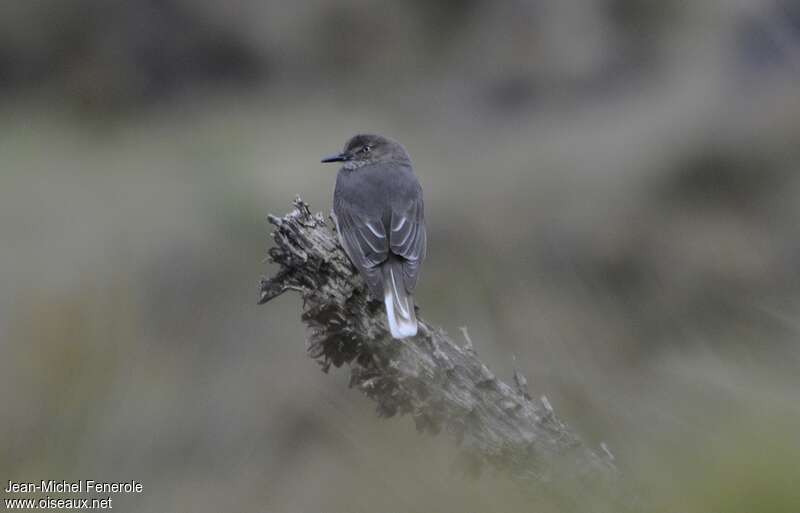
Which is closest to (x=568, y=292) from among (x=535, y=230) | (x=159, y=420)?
(x=535, y=230)

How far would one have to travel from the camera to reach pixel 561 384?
1352mm

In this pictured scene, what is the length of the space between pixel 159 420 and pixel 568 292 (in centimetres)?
265

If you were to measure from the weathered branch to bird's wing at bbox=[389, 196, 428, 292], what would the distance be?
86 centimetres

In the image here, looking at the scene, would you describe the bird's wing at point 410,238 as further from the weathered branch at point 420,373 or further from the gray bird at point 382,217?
the weathered branch at point 420,373

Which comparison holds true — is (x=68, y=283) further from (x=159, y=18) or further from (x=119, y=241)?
(x=159, y=18)

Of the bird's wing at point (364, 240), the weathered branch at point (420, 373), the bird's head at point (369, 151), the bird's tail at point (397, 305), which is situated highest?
the bird's head at point (369, 151)

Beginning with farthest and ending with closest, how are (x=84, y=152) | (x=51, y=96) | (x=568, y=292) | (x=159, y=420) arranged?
(x=51, y=96) → (x=84, y=152) → (x=568, y=292) → (x=159, y=420)

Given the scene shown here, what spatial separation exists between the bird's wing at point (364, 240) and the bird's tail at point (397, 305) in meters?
0.04

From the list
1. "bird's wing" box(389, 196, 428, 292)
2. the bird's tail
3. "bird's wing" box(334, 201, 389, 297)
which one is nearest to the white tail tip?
the bird's tail

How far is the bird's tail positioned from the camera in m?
2.71

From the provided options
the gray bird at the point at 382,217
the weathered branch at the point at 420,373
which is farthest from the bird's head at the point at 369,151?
the weathered branch at the point at 420,373

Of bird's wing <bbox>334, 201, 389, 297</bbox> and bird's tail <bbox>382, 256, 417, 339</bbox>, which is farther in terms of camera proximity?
bird's wing <bbox>334, 201, 389, 297</bbox>

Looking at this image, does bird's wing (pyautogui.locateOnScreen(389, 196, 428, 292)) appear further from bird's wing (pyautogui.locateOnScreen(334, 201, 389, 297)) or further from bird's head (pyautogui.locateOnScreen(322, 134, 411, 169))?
bird's head (pyautogui.locateOnScreen(322, 134, 411, 169))

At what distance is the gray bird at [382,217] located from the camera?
11.8 feet
